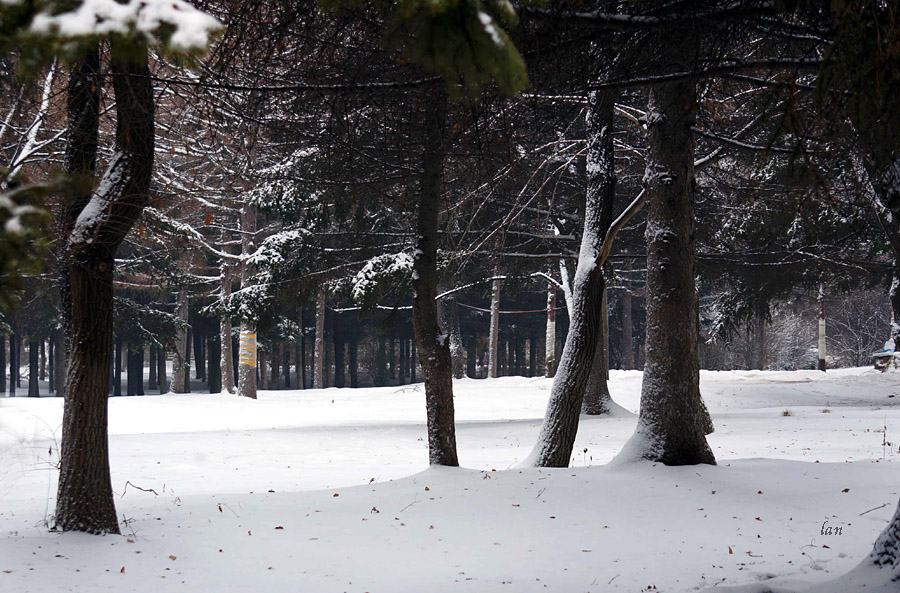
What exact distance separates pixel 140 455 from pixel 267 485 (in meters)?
2.95

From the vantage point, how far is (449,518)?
7094 mm

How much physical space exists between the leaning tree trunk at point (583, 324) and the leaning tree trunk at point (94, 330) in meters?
5.14

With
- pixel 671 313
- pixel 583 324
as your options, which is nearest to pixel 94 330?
pixel 583 324

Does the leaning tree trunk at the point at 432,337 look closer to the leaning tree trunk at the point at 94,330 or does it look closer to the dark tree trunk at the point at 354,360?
the leaning tree trunk at the point at 94,330

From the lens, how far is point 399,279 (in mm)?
15344

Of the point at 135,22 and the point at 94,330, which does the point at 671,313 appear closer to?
the point at 94,330

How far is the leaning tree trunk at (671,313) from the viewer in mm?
8750

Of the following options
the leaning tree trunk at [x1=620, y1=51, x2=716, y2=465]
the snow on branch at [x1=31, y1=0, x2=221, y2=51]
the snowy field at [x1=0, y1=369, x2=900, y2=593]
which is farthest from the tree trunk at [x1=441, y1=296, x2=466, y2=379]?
the snow on branch at [x1=31, y1=0, x2=221, y2=51]

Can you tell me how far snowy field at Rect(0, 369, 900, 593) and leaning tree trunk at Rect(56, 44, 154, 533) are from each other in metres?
0.31

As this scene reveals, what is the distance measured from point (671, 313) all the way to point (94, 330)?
19.3ft

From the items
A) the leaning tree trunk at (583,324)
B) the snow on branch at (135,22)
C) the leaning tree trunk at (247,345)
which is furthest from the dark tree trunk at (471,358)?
the snow on branch at (135,22)

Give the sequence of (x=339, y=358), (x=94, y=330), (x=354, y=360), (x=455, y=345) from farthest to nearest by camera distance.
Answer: (x=339, y=358)
(x=354, y=360)
(x=455, y=345)
(x=94, y=330)

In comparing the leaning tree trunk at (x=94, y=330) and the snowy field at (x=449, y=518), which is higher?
the leaning tree trunk at (x=94, y=330)

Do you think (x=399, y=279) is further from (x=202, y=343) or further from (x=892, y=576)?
(x=202, y=343)
